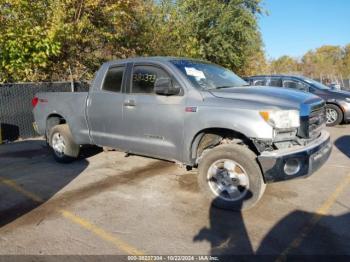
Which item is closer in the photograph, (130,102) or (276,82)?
(130,102)

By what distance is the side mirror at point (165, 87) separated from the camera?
16.1 ft

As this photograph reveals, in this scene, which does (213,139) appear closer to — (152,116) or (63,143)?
(152,116)

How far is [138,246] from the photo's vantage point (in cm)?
366

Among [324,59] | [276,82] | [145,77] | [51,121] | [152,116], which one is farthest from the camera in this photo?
[324,59]

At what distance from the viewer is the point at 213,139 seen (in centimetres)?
502

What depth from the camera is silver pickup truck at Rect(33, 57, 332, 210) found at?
13.9 feet

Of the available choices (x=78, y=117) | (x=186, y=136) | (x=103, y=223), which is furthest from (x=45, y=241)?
A: (x=78, y=117)

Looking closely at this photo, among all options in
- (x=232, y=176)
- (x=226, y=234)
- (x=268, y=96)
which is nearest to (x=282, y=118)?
(x=268, y=96)

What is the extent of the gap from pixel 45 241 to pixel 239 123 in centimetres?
259

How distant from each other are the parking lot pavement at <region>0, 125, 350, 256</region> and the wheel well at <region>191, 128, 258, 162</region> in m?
0.69

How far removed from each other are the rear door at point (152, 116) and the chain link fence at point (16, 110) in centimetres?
531

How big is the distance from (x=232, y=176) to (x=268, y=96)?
3.74 ft

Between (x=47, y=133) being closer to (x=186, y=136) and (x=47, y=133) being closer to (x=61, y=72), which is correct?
(x=186, y=136)

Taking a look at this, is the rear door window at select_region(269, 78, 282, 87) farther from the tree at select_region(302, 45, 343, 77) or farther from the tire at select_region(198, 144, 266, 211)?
the tree at select_region(302, 45, 343, 77)
